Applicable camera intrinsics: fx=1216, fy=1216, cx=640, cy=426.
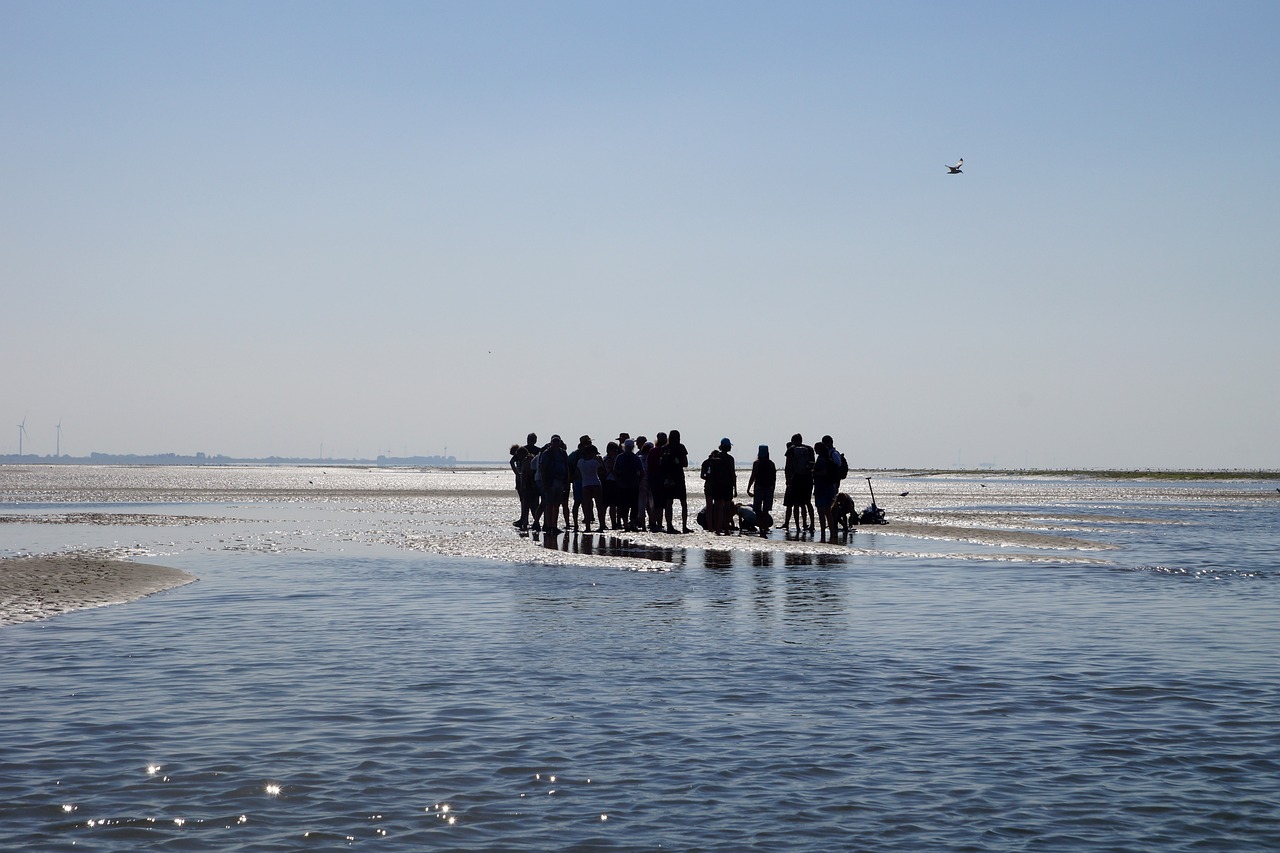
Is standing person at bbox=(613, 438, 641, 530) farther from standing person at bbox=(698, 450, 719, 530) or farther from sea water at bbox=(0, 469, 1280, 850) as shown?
sea water at bbox=(0, 469, 1280, 850)

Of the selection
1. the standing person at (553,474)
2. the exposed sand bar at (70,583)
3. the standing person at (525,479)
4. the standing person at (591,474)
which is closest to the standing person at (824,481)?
the standing person at (591,474)

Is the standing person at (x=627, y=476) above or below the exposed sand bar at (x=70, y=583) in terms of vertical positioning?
above

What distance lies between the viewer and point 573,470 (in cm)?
3036

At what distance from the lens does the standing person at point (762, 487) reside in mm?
28027

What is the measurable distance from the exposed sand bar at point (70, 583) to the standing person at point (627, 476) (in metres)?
11.1

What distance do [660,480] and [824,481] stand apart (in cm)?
386

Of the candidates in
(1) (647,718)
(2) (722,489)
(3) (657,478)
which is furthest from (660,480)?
(1) (647,718)

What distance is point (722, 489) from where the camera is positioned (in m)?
28.9

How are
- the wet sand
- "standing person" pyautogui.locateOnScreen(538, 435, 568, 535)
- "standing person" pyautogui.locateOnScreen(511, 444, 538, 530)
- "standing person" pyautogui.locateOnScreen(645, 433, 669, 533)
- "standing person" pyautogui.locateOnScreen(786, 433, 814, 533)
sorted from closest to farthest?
the wet sand, "standing person" pyautogui.locateOnScreen(538, 435, 568, 535), "standing person" pyautogui.locateOnScreen(786, 433, 814, 533), "standing person" pyautogui.locateOnScreen(645, 433, 669, 533), "standing person" pyautogui.locateOnScreen(511, 444, 538, 530)

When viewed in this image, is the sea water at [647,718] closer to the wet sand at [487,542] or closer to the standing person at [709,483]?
the wet sand at [487,542]

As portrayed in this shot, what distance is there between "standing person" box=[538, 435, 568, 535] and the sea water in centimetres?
910

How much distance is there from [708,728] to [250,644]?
19.1ft

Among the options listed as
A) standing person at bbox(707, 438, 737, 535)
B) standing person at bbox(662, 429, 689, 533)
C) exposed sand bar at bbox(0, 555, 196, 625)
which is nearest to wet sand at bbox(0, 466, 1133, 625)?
exposed sand bar at bbox(0, 555, 196, 625)

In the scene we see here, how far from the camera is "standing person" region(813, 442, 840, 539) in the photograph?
27922 mm
